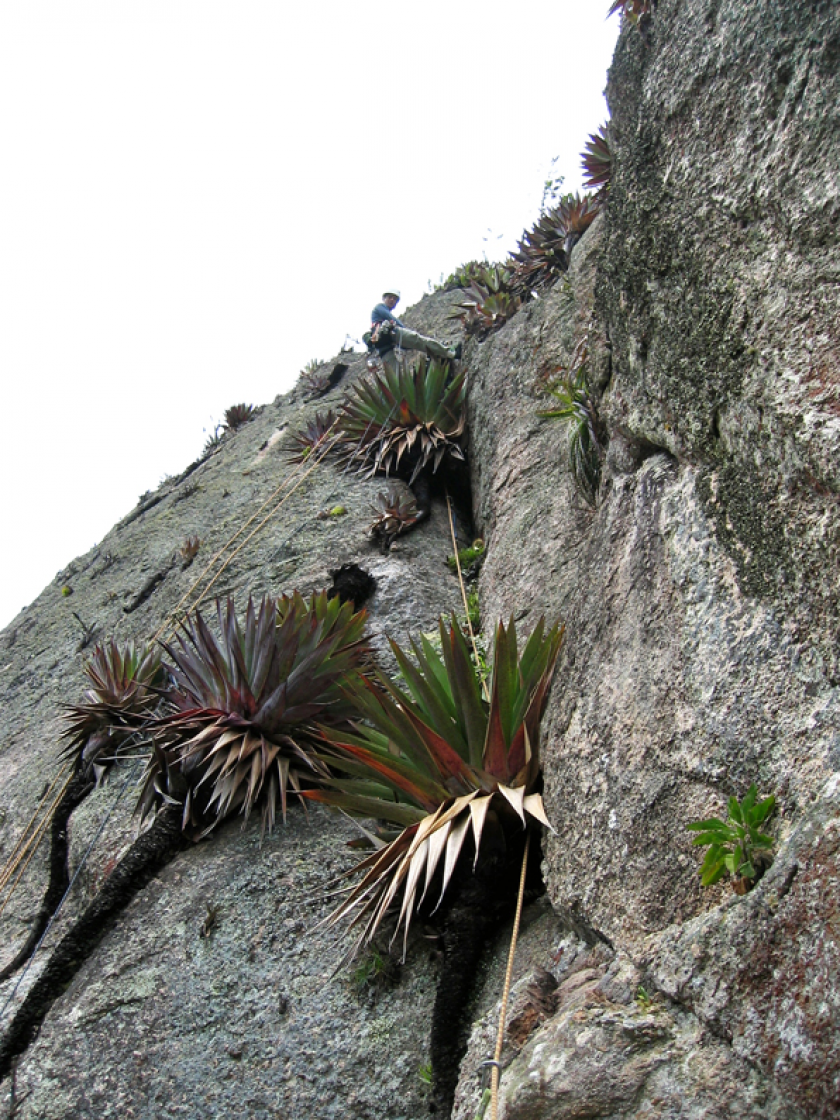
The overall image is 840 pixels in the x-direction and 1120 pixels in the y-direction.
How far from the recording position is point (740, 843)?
2205 mm

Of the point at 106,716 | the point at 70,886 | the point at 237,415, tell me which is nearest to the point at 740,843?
the point at 70,886

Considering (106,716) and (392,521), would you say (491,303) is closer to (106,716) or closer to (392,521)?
(392,521)

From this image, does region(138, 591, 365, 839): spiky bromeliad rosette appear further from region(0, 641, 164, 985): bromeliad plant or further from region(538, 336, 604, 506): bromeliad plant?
region(538, 336, 604, 506): bromeliad plant

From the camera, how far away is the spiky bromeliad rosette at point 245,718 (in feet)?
15.4

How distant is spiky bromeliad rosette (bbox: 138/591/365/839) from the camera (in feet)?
15.4

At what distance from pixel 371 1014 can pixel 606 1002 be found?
4.95 ft

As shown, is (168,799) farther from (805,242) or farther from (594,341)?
(805,242)

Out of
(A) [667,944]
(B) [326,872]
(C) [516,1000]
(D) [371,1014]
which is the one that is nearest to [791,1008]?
(A) [667,944]

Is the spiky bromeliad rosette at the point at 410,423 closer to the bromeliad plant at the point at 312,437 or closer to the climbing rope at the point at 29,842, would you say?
the bromeliad plant at the point at 312,437

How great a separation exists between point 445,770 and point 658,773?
107 cm

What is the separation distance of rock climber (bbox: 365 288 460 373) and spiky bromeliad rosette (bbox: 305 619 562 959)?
654 centimetres

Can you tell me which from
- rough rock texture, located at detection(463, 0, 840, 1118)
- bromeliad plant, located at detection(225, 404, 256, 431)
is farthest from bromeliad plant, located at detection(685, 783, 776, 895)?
bromeliad plant, located at detection(225, 404, 256, 431)

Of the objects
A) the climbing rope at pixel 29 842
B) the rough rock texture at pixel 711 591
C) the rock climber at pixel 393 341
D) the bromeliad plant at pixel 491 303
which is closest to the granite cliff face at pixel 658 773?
the rough rock texture at pixel 711 591

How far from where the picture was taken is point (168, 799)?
4793mm
